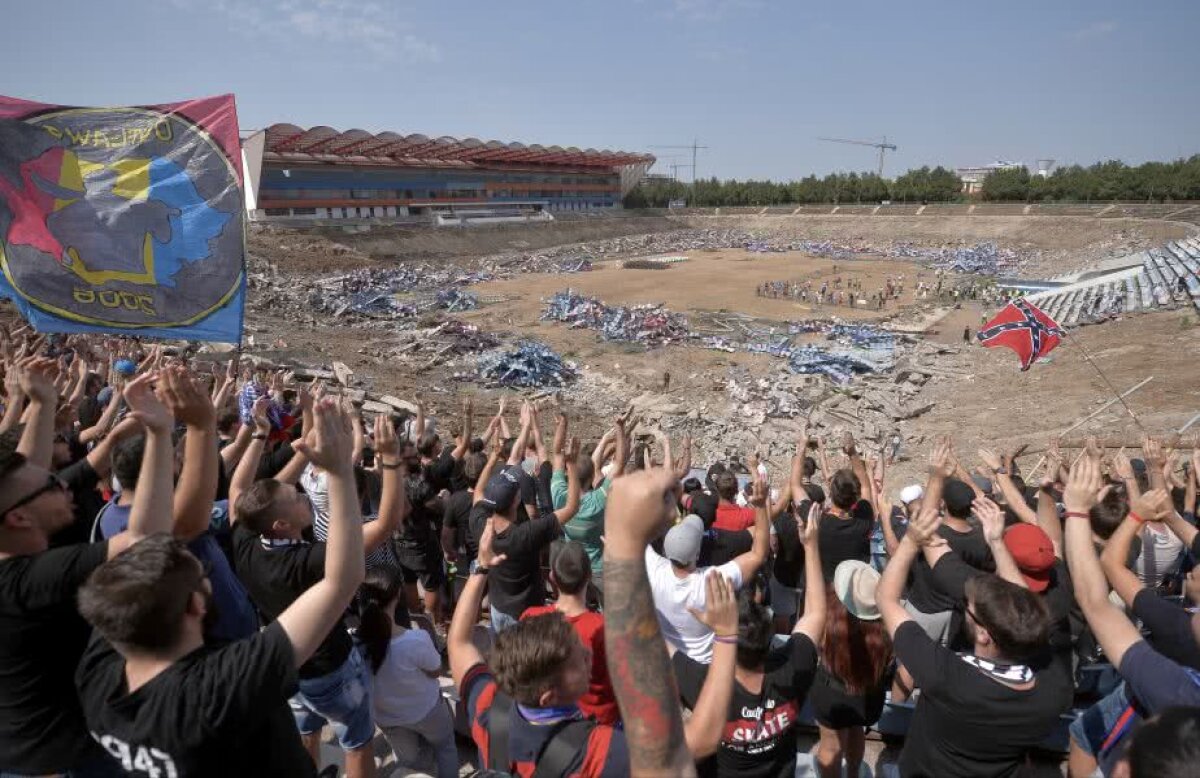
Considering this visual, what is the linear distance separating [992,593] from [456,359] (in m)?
21.5

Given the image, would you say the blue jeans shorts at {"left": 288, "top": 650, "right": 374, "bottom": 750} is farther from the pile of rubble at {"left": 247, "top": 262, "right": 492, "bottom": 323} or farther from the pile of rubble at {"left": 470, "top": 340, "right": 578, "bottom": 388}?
the pile of rubble at {"left": 247, "top": 262, "right": 492, "bottom": 323}

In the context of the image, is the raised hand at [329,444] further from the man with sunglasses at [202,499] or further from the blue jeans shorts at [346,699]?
the blue jeans shorts at [346,699]

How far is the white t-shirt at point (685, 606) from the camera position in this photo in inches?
137

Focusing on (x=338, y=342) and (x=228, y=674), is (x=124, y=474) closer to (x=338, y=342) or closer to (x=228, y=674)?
(x=228, y=674)

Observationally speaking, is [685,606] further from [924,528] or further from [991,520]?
[991,520]

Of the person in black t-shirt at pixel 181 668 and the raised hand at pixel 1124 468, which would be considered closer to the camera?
the person in black t-shirt at pixel 181 668

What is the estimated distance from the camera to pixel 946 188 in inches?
3248

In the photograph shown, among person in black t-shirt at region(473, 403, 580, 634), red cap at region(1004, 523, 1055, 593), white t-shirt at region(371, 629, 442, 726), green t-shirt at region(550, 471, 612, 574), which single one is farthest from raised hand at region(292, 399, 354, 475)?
red cap at region(1004, 523, 1055, 593)

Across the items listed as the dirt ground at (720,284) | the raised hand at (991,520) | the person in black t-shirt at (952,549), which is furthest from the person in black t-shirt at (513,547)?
the dirt ground at (720,284)

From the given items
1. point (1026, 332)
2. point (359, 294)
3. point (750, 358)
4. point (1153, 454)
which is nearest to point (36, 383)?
point (1153, 454)

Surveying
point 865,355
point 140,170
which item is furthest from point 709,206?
point 140,170

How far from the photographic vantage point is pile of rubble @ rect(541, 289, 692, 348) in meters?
25.5

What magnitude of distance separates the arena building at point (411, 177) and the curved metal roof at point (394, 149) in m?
0.10

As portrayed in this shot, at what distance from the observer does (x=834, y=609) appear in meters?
3.49
